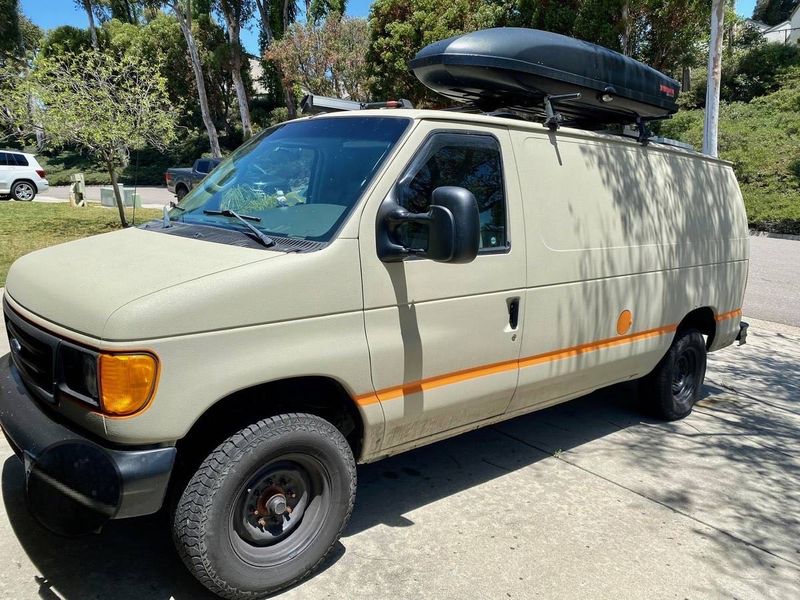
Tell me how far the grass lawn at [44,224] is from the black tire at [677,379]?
8.40 meters

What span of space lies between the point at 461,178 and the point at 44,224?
44.9 feet

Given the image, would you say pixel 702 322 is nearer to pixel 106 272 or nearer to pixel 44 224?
pixel 106 272

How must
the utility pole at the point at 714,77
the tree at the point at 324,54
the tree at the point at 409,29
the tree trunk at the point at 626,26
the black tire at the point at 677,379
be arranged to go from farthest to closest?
the tree at the point at 324,54, the tree at the point at 409,29, the tree trunk at the point at 626,26, the utility pole at the point at 714,77, the black tire at the point at 677,379

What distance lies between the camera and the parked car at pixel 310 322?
2.44 m

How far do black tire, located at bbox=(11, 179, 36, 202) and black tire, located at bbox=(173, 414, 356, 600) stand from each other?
2170cm

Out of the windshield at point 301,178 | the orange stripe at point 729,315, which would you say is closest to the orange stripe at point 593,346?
the orange stripe at point 729,315

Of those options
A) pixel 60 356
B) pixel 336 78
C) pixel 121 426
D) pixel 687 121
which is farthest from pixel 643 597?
pixel 336 78

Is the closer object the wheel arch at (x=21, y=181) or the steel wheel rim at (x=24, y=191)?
the wheel arch at (x=21, y=181)

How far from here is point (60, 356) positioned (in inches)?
99.5

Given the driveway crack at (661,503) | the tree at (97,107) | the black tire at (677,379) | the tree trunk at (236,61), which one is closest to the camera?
the driveway crack at (661,503)

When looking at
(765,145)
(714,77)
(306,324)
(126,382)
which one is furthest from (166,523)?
(765,145)

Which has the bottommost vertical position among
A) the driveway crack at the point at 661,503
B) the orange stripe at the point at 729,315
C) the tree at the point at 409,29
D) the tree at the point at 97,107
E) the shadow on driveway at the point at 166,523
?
→ the driveway crack at the point at 661,503

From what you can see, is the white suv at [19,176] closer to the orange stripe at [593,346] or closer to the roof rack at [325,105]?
the roof rack at [325,105]

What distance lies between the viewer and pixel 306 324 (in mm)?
2764
